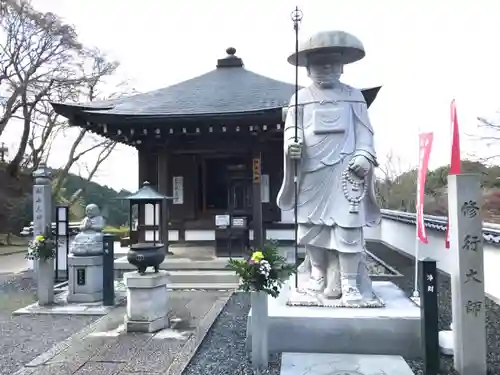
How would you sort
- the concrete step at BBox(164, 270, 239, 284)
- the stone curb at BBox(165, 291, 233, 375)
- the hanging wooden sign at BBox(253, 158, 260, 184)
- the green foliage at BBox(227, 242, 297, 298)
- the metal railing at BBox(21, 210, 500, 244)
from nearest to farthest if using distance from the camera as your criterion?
1. the green foliage at BBox(227, 242, 297, 298)
2. the stone curb at BBox(165, 291, 233, 375)
3. the metal railing at BBox(21, 210, 500, 244)
4. the concrete step at BBox(164, 270, 239, 284)
5. the hanging wooden sign at BBox(253, 158, 260, 184)

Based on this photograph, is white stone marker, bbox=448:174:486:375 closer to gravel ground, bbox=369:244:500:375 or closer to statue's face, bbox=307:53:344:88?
gravel ground, bbox=369:244:500:375

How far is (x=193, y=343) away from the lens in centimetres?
479

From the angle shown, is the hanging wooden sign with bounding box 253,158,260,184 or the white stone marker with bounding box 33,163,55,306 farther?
the hanging wooden sign with bounding box 253,158,260,184

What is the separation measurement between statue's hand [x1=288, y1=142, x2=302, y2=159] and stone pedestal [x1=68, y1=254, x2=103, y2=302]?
13.2 feet

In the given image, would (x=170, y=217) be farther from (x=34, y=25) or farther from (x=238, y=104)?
(x=34, y=25)

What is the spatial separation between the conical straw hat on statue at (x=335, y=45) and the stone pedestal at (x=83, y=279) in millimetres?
4556

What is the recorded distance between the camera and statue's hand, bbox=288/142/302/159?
177 inches

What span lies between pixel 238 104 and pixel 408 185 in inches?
568

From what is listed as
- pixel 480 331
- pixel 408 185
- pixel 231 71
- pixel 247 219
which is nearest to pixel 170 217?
pixel 247 219

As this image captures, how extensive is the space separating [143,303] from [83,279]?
210cm

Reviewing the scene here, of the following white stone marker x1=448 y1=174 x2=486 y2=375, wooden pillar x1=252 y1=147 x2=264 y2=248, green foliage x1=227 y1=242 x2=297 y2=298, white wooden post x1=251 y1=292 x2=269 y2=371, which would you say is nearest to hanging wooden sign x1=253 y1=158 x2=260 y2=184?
wooden pillar x1=252 y1=147 x2=264 y2=248

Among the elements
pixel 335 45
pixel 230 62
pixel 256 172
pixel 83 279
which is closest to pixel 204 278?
pixel 83 279

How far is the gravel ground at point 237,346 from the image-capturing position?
3932 mm

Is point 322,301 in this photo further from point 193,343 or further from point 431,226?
point 431,226
